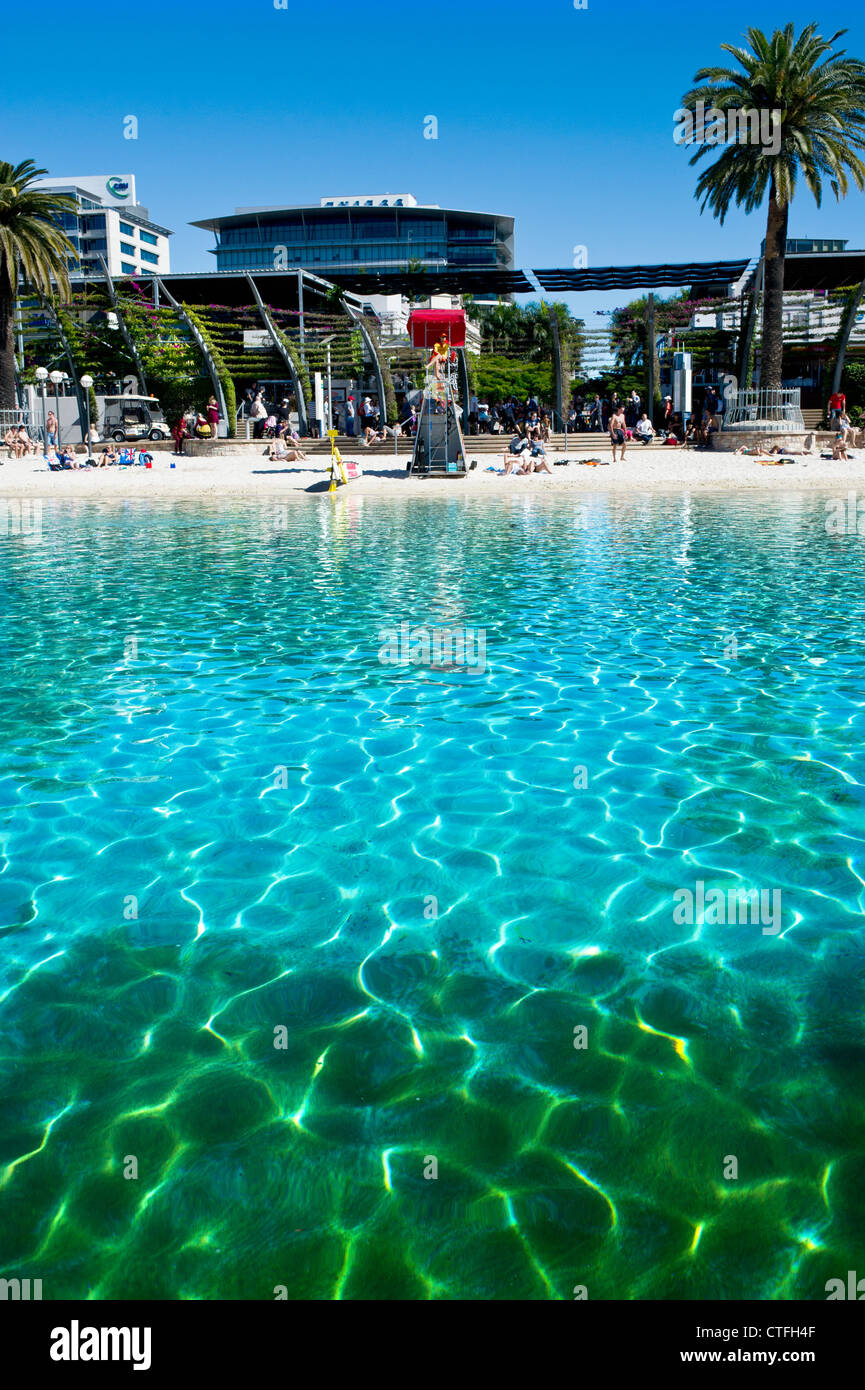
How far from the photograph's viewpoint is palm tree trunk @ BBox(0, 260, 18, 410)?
33312mm

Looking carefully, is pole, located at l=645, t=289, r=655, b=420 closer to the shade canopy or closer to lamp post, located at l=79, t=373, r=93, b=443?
the shade canopy

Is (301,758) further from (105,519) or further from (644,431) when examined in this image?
(644,431)

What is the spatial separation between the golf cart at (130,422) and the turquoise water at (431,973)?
105 ft

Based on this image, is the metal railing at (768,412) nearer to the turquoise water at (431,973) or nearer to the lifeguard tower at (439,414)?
the lifeguard tower at (439,414)

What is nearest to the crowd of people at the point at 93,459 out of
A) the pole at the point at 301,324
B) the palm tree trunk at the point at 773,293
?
the pole at the point at 301,324

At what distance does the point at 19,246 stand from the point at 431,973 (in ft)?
117

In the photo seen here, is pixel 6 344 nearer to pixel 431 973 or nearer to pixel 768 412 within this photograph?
pixel 768 412

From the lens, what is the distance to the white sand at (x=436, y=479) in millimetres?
27125

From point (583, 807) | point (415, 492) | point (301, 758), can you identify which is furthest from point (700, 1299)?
point (415, 492)

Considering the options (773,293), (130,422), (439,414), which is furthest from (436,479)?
(130,422)

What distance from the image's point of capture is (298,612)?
10.8m

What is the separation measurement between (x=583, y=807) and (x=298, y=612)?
598 cm

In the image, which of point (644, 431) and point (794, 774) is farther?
point (644, 431)

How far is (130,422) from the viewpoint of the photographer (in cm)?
3978
